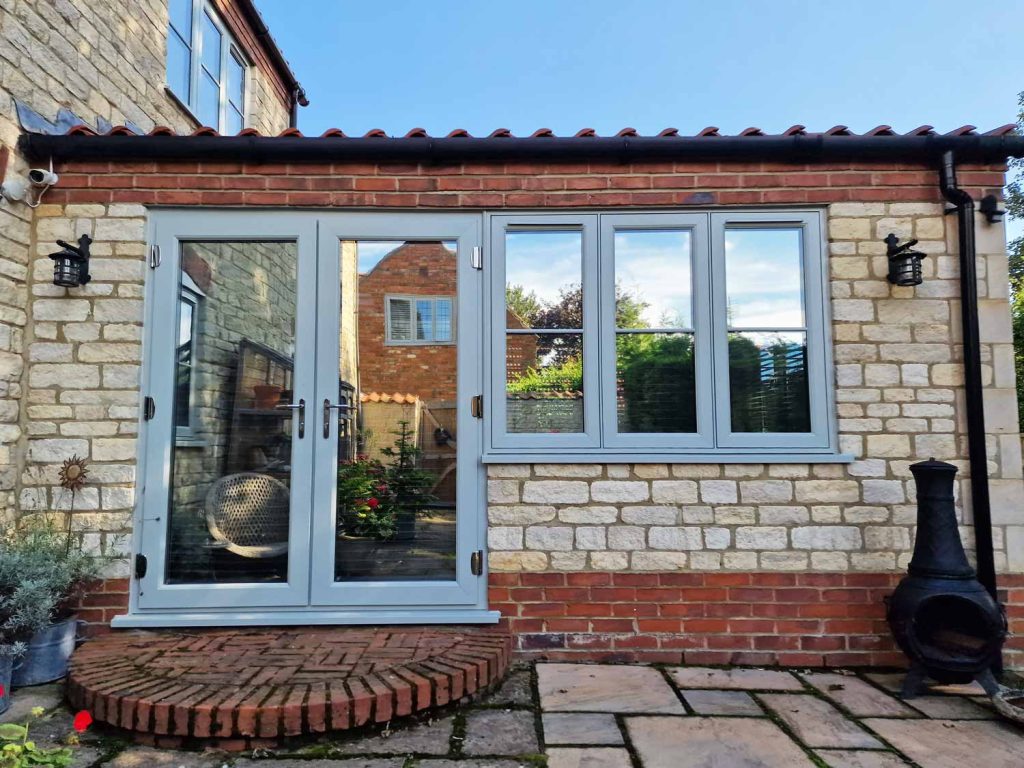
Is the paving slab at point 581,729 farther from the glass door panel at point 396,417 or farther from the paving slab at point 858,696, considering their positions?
the paving slab at point 858,696

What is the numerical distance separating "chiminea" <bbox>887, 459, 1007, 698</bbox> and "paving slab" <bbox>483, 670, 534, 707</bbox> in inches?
69.6

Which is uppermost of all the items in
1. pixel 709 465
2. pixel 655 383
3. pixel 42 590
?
pixel 655 383

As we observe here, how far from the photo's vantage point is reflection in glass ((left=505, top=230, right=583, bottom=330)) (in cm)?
352

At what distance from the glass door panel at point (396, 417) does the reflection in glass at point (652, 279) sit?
33.0 inches

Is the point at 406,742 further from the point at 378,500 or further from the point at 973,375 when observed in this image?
the point at 973,375

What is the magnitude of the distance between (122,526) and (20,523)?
20.3 inches

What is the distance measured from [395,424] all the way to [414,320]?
0.60 metres

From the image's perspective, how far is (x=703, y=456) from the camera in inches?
132

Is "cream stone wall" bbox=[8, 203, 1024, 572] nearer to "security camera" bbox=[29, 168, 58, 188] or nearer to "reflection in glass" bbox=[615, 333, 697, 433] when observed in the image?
"security camera" bbox=[29, 168, 58, 188]

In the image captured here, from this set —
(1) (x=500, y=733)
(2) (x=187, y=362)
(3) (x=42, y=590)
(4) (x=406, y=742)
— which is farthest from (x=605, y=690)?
(2) (x=187, y=362)

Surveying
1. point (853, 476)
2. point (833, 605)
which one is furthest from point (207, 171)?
point (833, 605)

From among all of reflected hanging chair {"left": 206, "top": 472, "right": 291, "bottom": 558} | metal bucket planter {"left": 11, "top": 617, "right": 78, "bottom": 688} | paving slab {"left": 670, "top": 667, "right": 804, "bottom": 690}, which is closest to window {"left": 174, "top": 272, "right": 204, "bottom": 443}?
reflected hanging chair {"left": 206, "top": 472, "right": 291, "bottom": 558}

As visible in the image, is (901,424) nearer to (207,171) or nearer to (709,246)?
(709,246)

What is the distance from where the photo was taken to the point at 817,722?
2.62m
